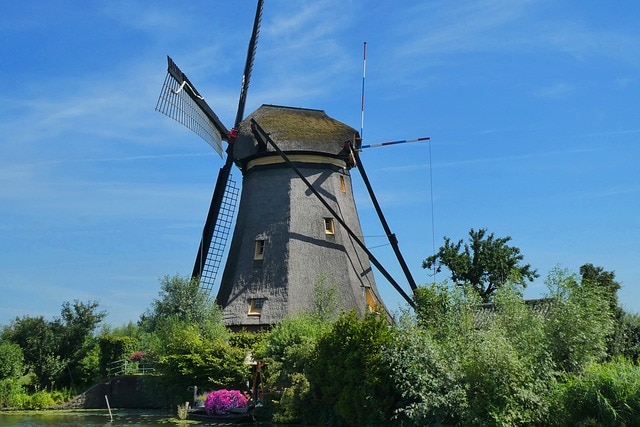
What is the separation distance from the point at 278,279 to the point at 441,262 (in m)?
10.9

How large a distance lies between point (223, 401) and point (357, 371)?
7108mm

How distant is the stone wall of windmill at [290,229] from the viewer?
103 feet

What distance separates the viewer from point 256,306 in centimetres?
3144

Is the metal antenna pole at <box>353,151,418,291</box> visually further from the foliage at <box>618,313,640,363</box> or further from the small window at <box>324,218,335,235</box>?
the foliage at <box>618,313,640,363</box>

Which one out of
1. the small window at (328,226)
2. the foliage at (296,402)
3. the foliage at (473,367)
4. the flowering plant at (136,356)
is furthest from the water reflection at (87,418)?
the small window at (328,226)

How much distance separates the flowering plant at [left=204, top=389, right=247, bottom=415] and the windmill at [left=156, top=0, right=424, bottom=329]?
16.9 feet

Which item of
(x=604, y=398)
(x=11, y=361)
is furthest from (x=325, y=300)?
(x=604, y=398)

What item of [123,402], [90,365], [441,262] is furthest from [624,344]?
[90,365]

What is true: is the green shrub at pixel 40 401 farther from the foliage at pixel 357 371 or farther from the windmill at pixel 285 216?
the foliage at pixel 357 371

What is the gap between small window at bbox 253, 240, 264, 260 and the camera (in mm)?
32375

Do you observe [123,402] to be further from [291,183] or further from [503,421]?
[503,421]

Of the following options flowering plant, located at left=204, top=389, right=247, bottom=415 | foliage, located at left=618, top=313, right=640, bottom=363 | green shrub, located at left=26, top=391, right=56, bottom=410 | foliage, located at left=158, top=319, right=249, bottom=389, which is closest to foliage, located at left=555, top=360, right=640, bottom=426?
foliage, located at left=618, top=313, right=640, bottom=363

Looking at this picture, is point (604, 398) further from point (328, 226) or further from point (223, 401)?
point (328, 226)

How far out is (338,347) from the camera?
20.8 meters
